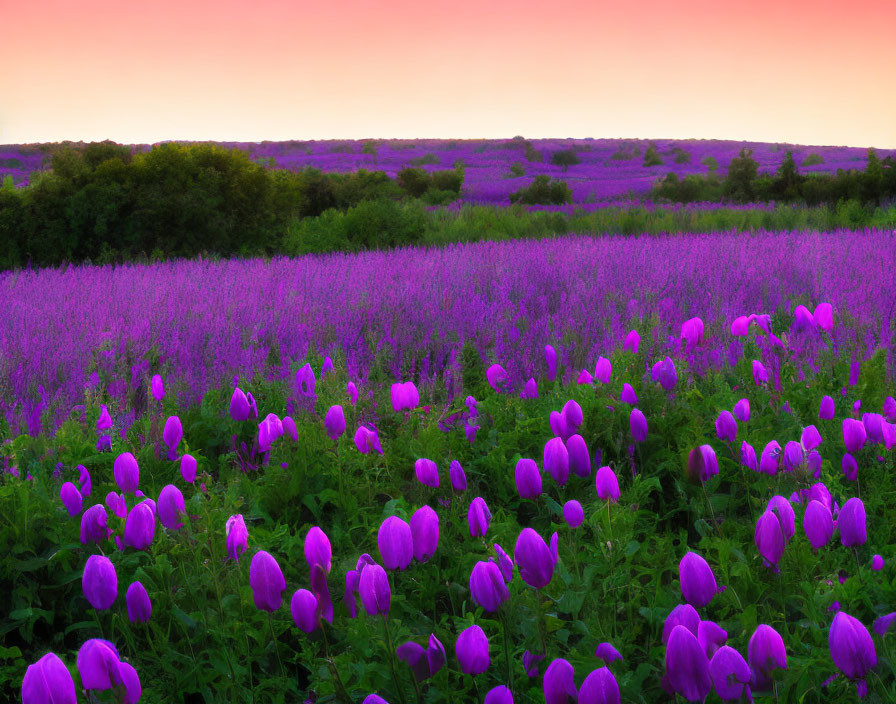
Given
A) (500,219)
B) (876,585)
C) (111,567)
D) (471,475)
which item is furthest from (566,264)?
(500,219)

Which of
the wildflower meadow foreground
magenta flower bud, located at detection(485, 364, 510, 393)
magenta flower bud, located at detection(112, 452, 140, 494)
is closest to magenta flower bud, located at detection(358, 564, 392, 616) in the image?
the wildflower meadow foreground

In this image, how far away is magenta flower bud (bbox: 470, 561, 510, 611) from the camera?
1210 mm

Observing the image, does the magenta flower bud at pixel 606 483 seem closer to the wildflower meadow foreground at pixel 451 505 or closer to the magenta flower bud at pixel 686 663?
the wildflower meadow foreground at pixel 451 505

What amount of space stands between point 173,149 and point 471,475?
7998 mm

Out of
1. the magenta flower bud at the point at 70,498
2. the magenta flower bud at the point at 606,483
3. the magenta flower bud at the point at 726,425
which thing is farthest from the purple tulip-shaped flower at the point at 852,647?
the magenta flower bud at the point at 70,498

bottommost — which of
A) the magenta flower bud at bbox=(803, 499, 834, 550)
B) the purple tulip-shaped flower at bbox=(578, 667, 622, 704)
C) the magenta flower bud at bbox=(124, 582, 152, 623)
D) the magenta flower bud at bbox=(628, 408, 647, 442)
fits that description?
the magenta flower bud at bbox=(124, 582, 152, 623)

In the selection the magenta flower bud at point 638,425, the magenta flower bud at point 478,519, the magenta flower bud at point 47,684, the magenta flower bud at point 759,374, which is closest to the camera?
the magenta flower bud at point 47,684

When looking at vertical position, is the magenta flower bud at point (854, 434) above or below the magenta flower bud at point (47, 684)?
above

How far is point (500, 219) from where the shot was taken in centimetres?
1256

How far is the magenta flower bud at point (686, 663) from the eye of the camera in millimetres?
1040

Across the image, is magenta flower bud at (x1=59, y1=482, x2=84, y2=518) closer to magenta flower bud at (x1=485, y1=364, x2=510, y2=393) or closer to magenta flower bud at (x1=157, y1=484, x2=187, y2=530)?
magenta flower bud at (x1=157, y1=484, x2=187, y2=530)

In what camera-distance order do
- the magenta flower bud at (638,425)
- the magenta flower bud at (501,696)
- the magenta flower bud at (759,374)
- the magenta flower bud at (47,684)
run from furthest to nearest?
the magenta flower bud at (759,374)
the magenta flower bud at (638,425)
the magenta flower bud at (501,696)
the magenta flower bud at (47,684)

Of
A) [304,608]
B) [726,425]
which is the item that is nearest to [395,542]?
[304,608]

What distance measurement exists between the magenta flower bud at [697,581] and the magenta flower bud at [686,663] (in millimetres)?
194
